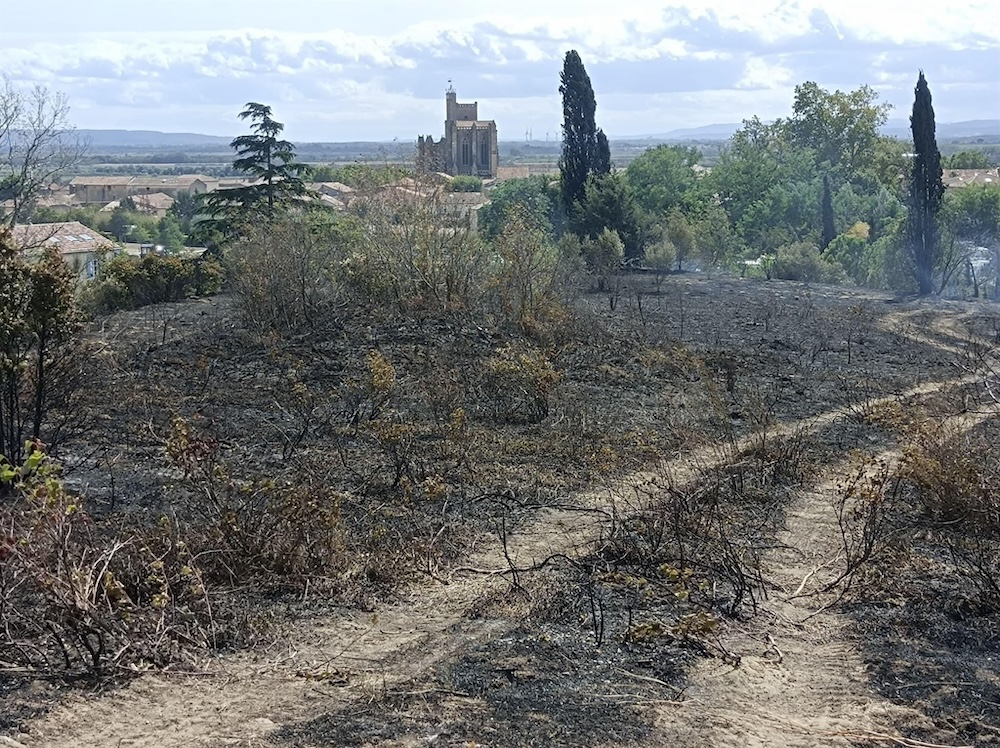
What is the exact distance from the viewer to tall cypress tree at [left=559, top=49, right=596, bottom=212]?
30422mm

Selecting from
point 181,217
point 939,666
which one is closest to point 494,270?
point 939,666

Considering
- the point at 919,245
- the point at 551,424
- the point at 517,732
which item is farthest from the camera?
the point at 919,245

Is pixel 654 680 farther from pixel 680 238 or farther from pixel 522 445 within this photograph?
pixel 680 238

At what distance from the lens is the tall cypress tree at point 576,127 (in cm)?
3042

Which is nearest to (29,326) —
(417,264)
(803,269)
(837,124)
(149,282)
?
(417,264)

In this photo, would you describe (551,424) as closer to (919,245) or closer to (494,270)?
(494,270)

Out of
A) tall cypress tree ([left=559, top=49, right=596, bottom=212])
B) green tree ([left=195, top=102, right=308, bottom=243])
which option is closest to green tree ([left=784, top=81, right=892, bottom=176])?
tall cypress tree ([left=559, top=49, right=596, bottom=212])

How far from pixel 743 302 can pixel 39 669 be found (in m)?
17.3

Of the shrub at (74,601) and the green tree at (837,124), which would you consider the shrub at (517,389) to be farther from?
the green tree at (837,124)

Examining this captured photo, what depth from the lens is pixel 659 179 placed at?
122 feet

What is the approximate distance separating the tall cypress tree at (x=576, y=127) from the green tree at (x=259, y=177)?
28.7 feet

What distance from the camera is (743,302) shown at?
20547 mm

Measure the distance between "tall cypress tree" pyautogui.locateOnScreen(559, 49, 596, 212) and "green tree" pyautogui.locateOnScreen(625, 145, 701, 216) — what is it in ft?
21.1

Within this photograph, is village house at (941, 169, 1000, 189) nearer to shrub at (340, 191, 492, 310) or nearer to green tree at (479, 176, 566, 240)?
green tree at (479, 176, 566, 240)
